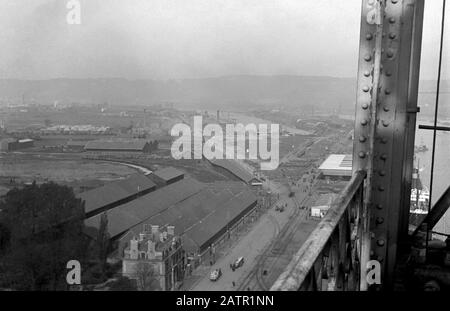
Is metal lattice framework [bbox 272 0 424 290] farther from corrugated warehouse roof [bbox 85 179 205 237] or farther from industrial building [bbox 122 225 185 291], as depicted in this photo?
corrugated warehouse roof [bbox 85 179 205 237]

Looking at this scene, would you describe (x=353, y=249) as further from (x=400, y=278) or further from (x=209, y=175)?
(x=209, y=175)

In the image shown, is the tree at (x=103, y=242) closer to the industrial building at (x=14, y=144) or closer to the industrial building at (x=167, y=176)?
the industrial building at (x=167, y=176)

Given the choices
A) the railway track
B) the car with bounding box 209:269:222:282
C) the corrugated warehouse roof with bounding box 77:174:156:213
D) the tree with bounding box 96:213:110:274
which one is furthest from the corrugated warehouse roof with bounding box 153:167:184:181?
the car with bounding box 209:269:222:282

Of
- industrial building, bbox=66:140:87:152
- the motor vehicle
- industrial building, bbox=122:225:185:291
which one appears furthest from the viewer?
industrial building, bbox=66:140:87:152

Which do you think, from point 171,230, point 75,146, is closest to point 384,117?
point 171,230

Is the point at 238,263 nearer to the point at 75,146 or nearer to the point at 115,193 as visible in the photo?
the point at 115,193
